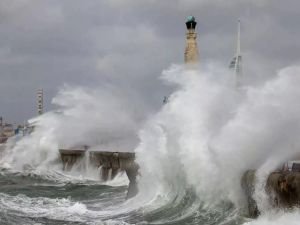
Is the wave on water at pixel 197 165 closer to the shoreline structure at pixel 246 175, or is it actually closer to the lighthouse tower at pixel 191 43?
the shoreline structure at pixel 246 175

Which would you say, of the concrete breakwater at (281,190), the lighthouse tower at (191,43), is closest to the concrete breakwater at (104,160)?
the concrete breakwater at (281,190)

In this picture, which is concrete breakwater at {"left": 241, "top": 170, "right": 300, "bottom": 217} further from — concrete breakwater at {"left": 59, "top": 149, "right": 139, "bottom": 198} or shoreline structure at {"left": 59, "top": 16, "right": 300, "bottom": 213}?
concrete breakwater at {"left": 59, "top": 149, "right": 139, "bottom": 198}

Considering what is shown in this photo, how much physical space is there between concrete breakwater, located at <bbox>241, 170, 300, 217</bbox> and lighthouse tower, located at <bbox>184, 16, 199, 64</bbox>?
121ft

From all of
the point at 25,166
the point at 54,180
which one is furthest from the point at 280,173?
the point at 25,166

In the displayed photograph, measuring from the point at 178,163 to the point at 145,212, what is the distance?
2.51 m

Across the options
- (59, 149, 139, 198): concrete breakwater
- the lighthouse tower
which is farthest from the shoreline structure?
the lighthouse tower

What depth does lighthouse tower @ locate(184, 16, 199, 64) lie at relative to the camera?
1914 inches

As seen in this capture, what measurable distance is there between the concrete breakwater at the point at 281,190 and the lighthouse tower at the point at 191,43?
121 ft

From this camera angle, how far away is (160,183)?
16891 mm

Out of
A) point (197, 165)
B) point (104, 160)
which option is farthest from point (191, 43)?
point (197, 165)

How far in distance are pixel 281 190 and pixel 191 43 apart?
3902cm

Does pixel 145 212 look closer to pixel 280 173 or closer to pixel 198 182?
pixel 198 182

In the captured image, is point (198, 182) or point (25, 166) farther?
point (25, 166)

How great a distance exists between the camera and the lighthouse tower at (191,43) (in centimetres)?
4862
